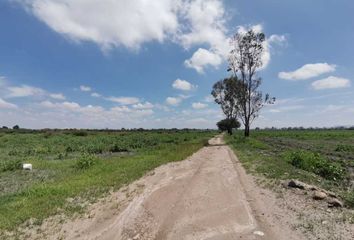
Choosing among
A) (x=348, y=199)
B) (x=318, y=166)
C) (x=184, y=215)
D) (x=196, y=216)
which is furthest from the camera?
(x=318, y=166)

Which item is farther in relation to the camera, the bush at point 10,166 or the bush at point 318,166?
the bush at point 10,166

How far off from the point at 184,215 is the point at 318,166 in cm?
1006

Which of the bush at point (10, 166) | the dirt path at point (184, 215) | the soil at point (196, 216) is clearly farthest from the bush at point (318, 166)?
the bush at point (10, 166)

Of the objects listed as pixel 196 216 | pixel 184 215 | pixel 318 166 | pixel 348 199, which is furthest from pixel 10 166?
pixel 348 199

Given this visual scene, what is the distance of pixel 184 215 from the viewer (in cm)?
837

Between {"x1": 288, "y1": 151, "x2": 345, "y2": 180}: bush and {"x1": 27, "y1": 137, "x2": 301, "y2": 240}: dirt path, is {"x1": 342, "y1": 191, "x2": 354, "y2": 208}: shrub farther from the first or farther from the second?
{"x1": 288, "y1": 151, "x2": 345, "y2": 180}: bush

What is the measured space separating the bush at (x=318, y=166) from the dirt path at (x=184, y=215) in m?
4.14

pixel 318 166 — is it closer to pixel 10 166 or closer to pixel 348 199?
pixel 348 199

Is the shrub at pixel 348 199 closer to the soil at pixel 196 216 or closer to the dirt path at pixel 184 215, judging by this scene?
the soil at pixel 196 216

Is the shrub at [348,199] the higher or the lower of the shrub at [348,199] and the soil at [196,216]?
the higher

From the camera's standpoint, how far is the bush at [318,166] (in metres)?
14.3

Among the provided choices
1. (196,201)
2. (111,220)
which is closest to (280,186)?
(196,201)

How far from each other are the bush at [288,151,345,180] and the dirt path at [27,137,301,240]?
4136mm

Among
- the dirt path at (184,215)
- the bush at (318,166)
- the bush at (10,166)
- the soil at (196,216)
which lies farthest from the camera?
the bush at (10,166)
